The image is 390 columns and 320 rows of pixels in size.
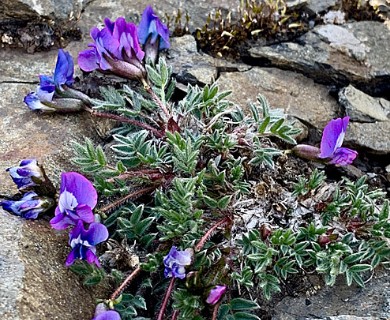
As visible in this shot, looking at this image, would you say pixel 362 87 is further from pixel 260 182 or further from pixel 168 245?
pixel 168 245

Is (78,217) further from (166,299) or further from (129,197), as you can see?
(166,299)

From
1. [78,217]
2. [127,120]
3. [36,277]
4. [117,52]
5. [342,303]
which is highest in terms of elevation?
[117,52]

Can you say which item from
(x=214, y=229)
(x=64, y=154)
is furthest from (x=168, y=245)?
(x=64, y=154)

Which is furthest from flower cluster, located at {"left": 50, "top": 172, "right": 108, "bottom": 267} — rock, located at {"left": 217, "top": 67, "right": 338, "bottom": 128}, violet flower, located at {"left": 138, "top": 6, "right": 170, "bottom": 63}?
rock, located at {"left": 217, "top": 67, "right": 338, "bottom": 128}

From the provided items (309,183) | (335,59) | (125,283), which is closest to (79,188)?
(125,283)

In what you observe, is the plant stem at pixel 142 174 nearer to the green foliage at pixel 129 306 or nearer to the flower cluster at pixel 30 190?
the flower cluster at pixel 30 190

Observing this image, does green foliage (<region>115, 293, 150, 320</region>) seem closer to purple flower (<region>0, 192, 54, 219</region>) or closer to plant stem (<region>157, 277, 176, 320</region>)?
plant stem (<region>157, 277, 176, 320</region>)
